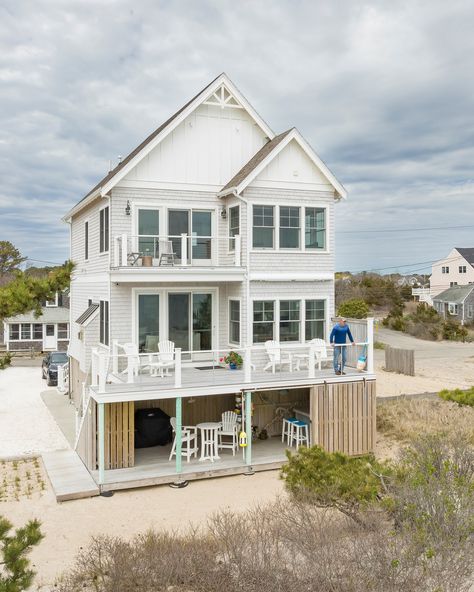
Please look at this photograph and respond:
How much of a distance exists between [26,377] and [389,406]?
2271 centimetres

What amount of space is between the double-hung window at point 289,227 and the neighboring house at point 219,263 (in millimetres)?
39

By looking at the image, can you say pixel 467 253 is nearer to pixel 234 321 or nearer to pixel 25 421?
pixel 234 321

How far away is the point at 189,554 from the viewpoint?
965 cm

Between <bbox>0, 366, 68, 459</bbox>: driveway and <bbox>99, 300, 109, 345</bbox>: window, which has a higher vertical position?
<bbox>99, 300, 109, 345</bbox>: window

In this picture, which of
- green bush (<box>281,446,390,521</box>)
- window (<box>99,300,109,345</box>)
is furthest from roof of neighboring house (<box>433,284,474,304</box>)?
green bush (<box>281,446,390,521</box>)

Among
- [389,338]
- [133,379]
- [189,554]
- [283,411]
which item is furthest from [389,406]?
[389,338]

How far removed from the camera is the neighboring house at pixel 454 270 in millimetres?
73500

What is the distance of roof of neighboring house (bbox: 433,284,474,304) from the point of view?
6338 cm

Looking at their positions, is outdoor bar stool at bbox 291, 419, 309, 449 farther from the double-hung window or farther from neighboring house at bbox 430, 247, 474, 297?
neighboring house at bbox 430, 247, 474, 297

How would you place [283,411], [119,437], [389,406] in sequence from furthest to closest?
[389,406], [283,411], [119,437]

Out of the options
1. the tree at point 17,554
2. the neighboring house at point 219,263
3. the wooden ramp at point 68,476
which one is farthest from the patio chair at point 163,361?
the tree at point 17,554

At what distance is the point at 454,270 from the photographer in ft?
248

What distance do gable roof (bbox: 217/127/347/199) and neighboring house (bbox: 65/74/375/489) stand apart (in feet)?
0.15

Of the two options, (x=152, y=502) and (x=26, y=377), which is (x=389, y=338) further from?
(x=152, y=502)
